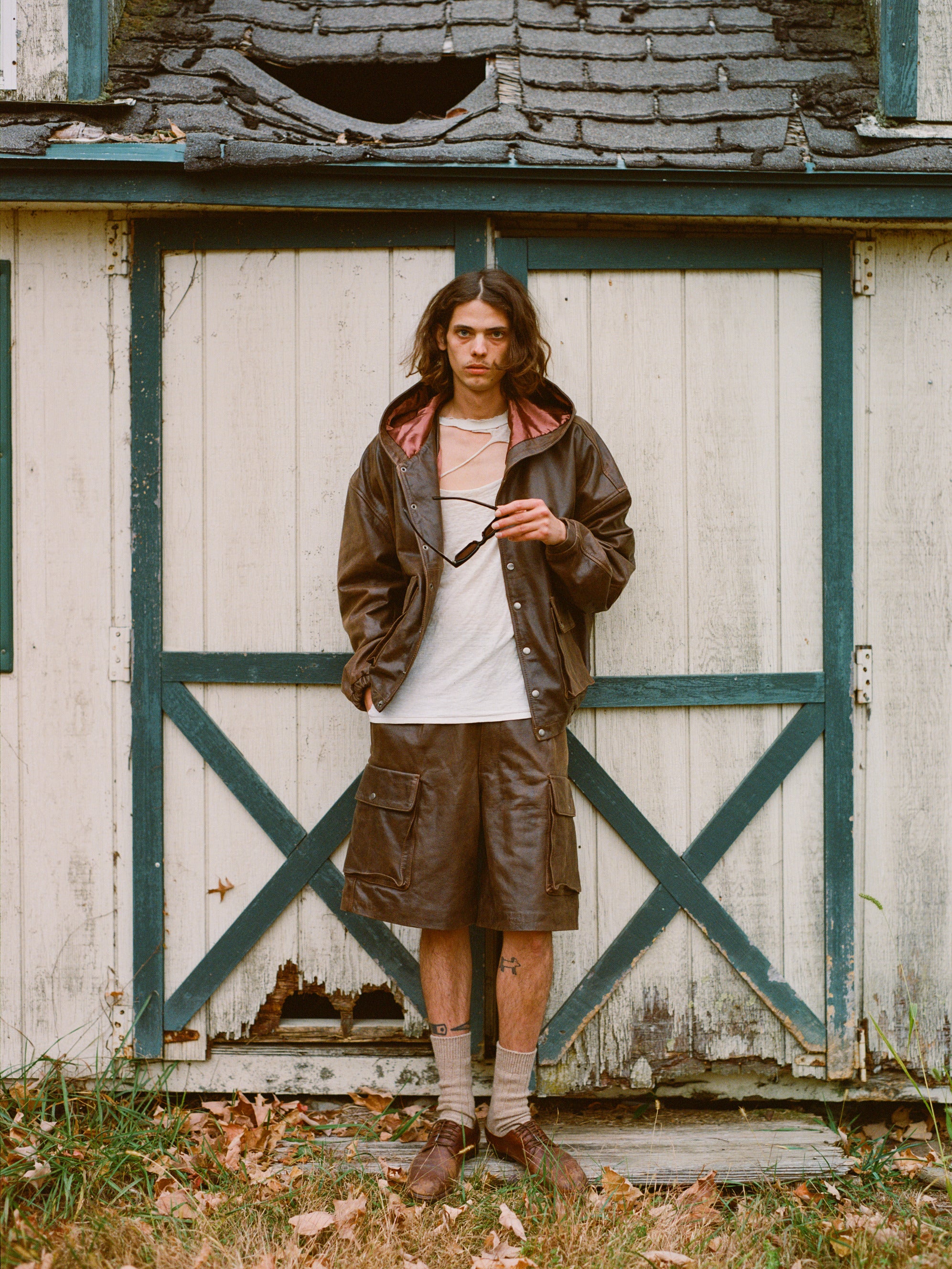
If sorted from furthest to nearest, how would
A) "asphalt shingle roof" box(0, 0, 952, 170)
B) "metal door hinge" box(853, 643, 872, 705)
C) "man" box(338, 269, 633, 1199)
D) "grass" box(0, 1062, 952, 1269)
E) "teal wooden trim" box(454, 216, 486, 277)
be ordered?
"metal door hinge" box(853, 643, 872, 705)
"teal wooden trim" box(454, 216, 486, 277)
"asphalt shingle roof" box(0, 0, 952, 170)
"man" box(338, 269, 633, 1199)
"grass" box(0, 1062, 952, 1269)

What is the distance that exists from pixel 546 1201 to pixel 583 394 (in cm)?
254

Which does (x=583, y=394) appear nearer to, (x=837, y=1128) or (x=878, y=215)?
(x=878, y=215)

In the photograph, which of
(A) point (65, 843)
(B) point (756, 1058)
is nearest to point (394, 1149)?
(B) point (756, 1058)

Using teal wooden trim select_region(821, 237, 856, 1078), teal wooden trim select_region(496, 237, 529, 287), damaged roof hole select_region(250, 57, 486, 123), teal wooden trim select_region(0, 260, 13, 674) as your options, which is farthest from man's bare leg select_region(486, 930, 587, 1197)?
damaged roof hole select_region(250, 57, 486, 123)

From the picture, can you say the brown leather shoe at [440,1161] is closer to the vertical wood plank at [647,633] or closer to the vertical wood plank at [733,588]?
the vertical wood plank at [647,633]

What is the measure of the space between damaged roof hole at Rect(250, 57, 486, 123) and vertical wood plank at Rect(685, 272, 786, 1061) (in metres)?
1.27

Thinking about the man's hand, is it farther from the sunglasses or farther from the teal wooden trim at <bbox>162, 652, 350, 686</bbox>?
the teal wooden trim at <bbox>162, 652, 350, 686</bbox>

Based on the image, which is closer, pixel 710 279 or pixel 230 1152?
pixel 230 1152

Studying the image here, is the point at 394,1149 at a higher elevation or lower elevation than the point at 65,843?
lower

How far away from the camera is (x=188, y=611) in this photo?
361 cm

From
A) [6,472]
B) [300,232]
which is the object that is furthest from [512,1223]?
[300,232]

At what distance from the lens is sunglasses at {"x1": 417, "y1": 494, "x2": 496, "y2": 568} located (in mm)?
2998

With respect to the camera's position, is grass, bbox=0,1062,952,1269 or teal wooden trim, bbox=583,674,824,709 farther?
teal wooden trim, bbox=583,674,824,709

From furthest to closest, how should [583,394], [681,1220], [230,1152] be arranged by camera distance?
[583,394] < [230,1152] < [681,1220]
